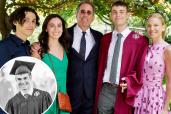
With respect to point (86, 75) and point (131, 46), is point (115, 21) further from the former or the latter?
point (86, 75)

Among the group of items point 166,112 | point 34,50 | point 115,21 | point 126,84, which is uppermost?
point 115,21

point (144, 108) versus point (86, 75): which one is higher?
point (86, 75)

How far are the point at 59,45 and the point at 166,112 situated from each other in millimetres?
1459

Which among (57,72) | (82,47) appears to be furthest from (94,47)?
(57,72)

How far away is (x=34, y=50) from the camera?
5172 mm

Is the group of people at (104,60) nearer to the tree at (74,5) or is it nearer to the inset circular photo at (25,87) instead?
the inset circular photo at (25,87)

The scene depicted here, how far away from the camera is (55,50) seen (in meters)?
5.31

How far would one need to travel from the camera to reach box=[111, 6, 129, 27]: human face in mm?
5418

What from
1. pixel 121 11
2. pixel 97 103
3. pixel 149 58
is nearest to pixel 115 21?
pixel 121 11

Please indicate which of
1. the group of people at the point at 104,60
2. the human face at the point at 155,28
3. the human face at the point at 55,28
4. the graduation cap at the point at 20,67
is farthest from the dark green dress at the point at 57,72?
the human face at the point at 155,28

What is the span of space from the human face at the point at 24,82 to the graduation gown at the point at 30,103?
6cm

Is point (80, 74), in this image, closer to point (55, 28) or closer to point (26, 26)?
point (55, 28)

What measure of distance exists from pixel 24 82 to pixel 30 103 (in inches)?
8.8

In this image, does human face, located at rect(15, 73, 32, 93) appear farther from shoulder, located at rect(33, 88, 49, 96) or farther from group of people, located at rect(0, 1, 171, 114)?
group of people, located at rect(0, 1, 171, 114)
